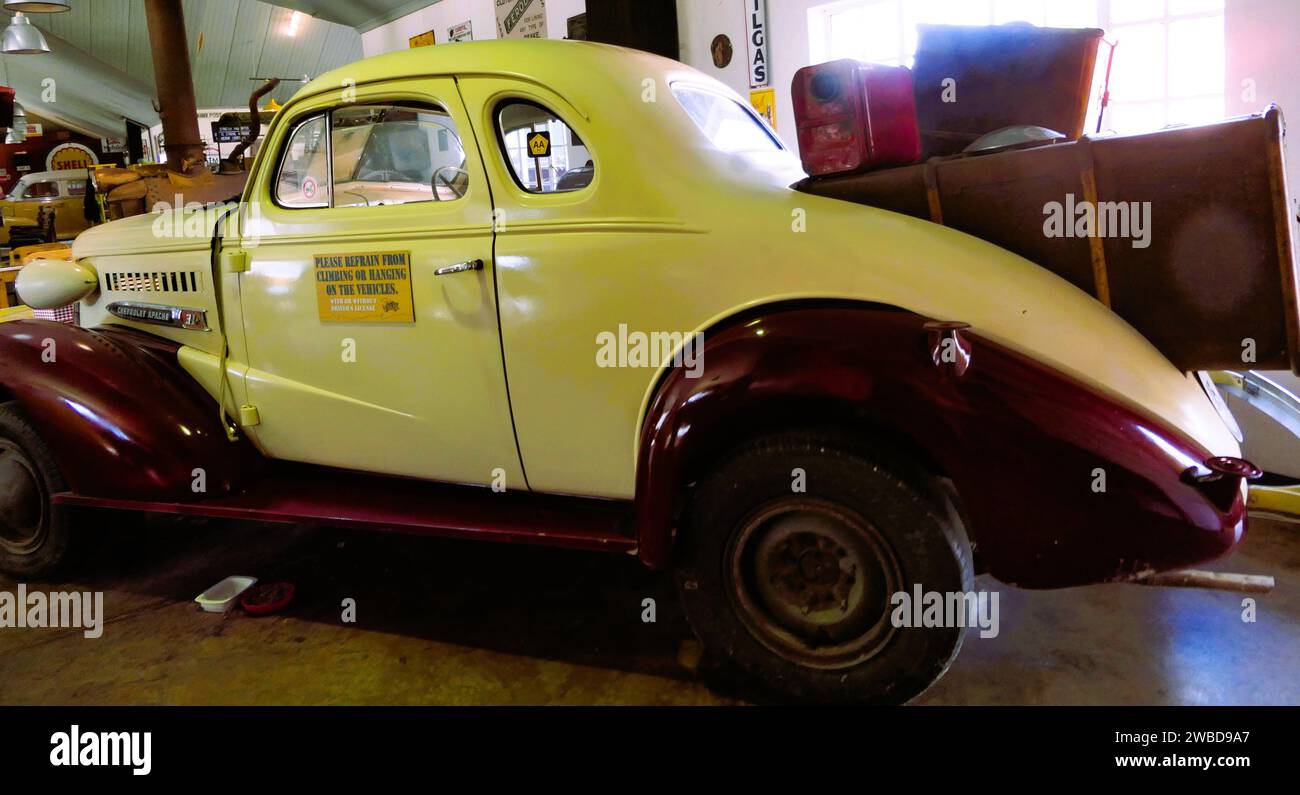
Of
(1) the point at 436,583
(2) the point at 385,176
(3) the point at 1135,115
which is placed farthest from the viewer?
(3) the point at 1135,115

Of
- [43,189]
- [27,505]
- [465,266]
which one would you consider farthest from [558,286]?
[43,189]

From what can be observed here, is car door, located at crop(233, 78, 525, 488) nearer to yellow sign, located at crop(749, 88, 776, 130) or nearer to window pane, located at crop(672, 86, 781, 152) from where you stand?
window pane, located at crop(672, 86, 781, 152)

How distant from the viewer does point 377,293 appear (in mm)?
2574

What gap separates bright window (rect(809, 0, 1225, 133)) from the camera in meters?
4.05

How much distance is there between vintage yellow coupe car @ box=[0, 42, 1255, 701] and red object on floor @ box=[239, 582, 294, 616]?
0.37m

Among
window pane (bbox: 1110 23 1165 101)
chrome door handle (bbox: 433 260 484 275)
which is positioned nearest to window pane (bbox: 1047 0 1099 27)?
window pane (bbox: 1110 23 1165 101)

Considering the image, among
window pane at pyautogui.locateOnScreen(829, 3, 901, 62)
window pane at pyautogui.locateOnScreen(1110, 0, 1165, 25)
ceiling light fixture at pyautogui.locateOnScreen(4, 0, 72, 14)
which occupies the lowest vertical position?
window pane at pyautogui.locateOnScreen(1110, 0, 1165, 25)

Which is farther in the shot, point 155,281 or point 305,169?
point 155,281

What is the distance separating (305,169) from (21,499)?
67.2 inches

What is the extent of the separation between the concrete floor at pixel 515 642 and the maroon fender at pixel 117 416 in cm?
50

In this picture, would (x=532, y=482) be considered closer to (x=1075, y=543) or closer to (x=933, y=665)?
(x=933, y=665)

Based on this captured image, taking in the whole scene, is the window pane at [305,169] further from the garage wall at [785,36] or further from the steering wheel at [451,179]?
the garage wall at [785,36]

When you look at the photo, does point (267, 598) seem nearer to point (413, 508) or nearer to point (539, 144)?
point (413, 508)
